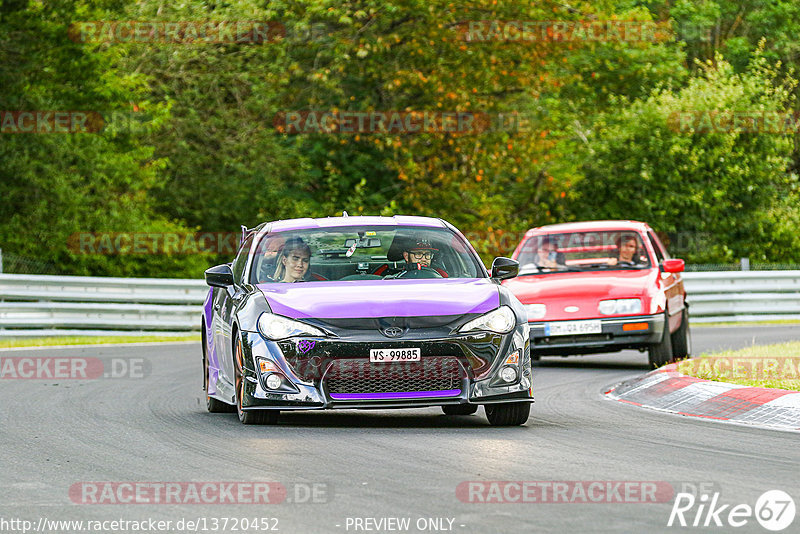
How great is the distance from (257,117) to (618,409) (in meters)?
26.5

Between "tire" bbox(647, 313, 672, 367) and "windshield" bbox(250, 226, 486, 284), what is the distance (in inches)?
216

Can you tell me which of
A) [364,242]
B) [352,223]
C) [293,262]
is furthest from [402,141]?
[293,262]

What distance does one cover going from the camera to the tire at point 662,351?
658 inches

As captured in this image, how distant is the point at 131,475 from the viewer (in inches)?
325

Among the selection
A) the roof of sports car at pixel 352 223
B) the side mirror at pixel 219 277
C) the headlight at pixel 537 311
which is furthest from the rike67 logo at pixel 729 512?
the headlight at pixel 537 311

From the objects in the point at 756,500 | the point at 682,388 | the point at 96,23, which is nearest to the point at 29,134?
the point at 96,23

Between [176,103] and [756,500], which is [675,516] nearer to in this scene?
[756,500]

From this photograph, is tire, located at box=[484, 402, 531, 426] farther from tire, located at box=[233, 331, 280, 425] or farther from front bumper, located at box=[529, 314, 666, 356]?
front bumper, located at box=[529, 314, 666, 356]

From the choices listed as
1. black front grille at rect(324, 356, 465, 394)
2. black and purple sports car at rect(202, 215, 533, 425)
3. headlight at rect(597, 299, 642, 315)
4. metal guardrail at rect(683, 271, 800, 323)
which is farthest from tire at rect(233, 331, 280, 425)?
metal guardrail at rect(683, 271, 800, 323)

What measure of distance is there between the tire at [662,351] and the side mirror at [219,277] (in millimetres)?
6451

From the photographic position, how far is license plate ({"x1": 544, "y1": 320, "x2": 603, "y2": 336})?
16.7 meters

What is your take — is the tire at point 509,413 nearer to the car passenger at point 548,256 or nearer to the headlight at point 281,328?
the headlight at point 281,328

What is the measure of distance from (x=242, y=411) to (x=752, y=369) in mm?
4911

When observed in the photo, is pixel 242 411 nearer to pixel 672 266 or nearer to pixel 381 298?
pixel 381 298
